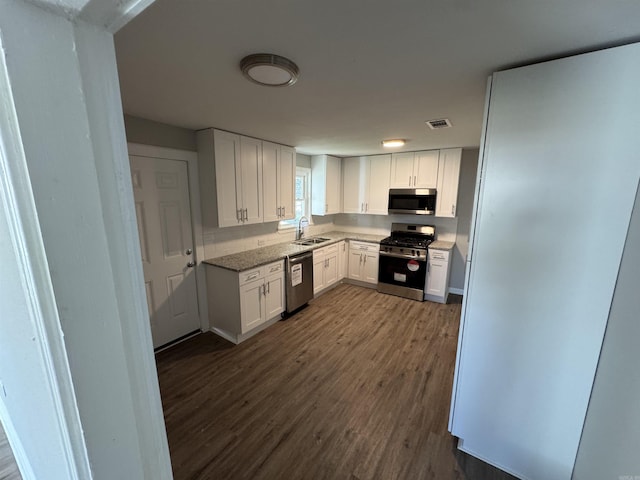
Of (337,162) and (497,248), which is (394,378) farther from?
(337,162)

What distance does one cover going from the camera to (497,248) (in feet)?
4.80

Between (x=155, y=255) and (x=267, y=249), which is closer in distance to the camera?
(x=155, y=255)

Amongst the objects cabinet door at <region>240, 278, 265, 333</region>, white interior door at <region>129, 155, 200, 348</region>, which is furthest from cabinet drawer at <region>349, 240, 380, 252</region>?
white interior door at <region>129, 155, 200, 348</region>

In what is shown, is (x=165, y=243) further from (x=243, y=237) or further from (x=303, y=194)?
(x=303, y=194)

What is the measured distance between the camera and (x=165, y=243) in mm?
2752

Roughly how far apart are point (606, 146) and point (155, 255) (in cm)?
339

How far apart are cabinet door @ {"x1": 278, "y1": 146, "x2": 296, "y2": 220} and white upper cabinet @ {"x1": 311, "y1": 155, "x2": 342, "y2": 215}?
80 centimetres

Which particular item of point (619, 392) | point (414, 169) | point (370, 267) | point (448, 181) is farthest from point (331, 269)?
point (619, 392)

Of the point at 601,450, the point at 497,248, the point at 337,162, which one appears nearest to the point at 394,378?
the point at 601,450

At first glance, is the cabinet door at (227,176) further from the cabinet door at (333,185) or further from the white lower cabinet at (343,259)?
the white lower cabinet at (343,259)

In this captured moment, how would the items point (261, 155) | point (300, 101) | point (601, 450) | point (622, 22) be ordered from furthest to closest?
point (261, 155), point (300, 101), point (601, 450), point (622, 22)

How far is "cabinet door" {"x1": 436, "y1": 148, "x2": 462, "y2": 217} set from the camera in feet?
12.4

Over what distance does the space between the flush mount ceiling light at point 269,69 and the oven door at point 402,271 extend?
126 inches

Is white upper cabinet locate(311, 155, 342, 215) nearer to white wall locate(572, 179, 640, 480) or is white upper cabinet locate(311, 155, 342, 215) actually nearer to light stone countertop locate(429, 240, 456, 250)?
light stone countertop locate(429, 240, 456, 250)
